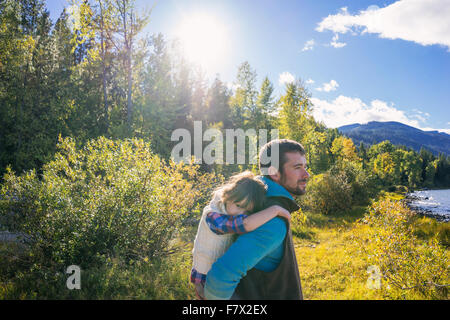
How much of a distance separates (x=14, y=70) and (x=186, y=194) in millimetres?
17134

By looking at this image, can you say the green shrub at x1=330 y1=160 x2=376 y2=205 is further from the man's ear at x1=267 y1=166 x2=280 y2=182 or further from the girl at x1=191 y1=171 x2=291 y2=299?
the girl at x1=191 y1=171 x2=291 y2=299

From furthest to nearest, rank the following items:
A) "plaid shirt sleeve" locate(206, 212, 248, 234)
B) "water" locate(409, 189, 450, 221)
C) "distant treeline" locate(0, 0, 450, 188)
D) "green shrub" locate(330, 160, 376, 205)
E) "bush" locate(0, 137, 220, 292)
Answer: "water" locate(409, 189, 450, 221) → "green shrub" locate(330, 160, 376, 205) → "distant treeline" locate(0, 0, 450, 188) → "bush" locate(0, 137, 220, 292) → "plaid shirt sleeve" locate(206, 212, 248, 234)

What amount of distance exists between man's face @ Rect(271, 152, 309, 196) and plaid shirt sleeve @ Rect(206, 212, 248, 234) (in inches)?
22.3

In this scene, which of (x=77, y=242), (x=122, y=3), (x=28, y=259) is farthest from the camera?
(x=122, y=3)

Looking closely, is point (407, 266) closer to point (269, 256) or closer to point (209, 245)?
point (269, 256)

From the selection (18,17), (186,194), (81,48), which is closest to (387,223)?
(186,194)

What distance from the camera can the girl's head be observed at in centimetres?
164

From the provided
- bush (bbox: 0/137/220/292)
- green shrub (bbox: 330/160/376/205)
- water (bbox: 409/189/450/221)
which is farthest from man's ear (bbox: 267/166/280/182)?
water (bbox: 409/189/450/221)

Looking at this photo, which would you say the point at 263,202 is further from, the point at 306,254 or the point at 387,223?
the point at 306,254

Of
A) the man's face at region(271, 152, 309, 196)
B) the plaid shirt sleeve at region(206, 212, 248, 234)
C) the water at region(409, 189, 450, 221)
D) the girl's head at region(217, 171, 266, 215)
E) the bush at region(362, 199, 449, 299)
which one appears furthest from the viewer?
the water at region(409, 189, 450, 221)

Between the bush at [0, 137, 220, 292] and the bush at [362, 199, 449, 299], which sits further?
the bush at [362, 199, 449, 299]

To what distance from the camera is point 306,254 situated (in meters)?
7.70

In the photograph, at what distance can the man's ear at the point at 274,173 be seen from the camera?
1.97 meters

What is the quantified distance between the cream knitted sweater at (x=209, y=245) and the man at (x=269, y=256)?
229mm
